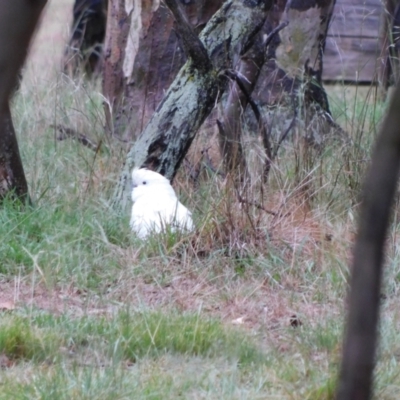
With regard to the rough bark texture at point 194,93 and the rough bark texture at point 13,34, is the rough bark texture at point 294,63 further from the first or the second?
the rough bark texture at point 13,34

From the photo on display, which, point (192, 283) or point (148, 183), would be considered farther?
point (148, 183)

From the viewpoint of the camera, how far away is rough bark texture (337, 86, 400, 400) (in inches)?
34.8

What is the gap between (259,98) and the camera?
5684 mm

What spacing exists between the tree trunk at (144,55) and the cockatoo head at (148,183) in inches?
49.4

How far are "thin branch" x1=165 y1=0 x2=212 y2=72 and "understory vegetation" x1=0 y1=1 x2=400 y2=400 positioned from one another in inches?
22.4

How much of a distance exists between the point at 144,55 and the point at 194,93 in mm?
1540

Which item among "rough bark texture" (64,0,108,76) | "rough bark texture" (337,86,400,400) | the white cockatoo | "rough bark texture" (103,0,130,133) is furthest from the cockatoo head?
"rough bark texture" (64,0,108,76)

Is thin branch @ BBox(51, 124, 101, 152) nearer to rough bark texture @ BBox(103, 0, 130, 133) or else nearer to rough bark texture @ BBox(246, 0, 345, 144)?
rough bark texture @ BBox(103, 0, 130, 133)

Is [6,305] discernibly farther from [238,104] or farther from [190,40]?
[238,104]

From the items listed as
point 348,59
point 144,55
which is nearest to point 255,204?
point 144,55

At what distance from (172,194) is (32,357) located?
4.85 ft

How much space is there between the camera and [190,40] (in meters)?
3.96

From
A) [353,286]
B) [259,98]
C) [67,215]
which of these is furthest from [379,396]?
[259,98]

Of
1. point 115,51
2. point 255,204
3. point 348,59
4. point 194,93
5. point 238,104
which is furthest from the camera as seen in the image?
point 348,59
